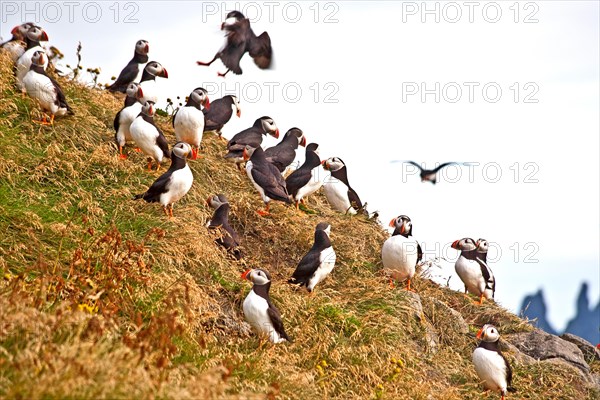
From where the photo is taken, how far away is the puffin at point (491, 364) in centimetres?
946

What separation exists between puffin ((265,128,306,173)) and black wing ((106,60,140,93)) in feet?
7.67

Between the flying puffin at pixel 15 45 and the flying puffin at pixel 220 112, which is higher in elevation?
the flying puffin at pixel 15 45

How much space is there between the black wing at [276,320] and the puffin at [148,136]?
3406 mm

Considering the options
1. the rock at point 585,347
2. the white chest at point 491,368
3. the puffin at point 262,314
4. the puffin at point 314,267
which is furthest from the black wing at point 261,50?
the white chest at point 491,368

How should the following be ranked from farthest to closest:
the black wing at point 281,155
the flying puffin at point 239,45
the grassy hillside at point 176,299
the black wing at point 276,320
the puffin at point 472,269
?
the flying puffin at point 239,45
the black wing at point 281,155
the puffin at point 472,269
the black wing at point 276,320
the grassy hillside at point 176,299

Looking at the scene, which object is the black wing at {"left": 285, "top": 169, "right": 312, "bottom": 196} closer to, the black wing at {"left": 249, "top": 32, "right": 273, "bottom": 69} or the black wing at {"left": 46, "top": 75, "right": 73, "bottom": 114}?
the black wing at {"left": 249, "top": 32, "right": 273, "bottom": 69}

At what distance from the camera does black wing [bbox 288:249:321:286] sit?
9913 millimetres

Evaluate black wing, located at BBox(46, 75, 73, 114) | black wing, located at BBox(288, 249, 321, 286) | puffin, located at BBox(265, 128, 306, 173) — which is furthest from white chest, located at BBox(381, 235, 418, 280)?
black wing, located at BBox(46, 75, 73, 114)

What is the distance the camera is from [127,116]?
11.5 m

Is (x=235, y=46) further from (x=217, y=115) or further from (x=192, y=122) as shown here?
(x=192, y=122)

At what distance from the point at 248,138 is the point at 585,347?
5.29 meters

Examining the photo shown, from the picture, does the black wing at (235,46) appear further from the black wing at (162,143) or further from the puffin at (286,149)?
the black wing at (162,143)

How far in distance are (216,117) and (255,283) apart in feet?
17.7

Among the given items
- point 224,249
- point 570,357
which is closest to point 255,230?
point 224,249
